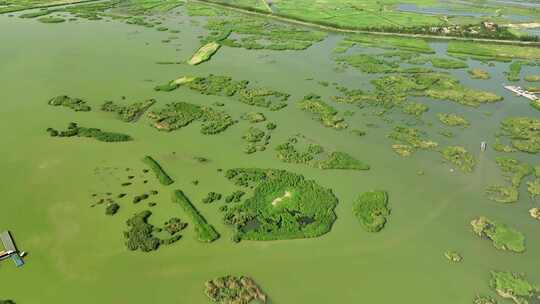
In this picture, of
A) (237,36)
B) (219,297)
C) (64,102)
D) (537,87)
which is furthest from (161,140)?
(537,87)

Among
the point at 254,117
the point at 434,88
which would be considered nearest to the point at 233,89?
the point at 254,117

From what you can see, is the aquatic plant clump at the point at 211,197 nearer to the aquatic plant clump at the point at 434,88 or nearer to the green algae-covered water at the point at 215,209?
the green algae-covered water at the point at 215,209

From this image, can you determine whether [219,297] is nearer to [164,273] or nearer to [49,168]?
[164,273]

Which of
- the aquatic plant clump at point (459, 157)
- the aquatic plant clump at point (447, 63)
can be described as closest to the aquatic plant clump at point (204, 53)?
the aquatic plant clump at point (447, 63)

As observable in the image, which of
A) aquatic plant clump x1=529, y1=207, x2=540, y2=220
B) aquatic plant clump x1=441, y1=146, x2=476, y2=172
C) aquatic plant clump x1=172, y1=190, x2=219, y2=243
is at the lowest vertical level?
aquatic plant clump x1=529, y1=207, x2=540, y2=220

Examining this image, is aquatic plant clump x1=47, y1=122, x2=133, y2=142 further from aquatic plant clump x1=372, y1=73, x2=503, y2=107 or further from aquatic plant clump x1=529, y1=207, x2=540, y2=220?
aquatic plant clump x1=529, y1=207, x2=540, y2=220

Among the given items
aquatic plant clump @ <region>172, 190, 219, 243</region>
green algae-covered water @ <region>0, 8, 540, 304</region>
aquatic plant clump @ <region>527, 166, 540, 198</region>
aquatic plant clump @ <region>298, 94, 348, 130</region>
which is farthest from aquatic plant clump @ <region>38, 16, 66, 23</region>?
aquatic plant clump @ <region>527, 166, 540, 198</region>
